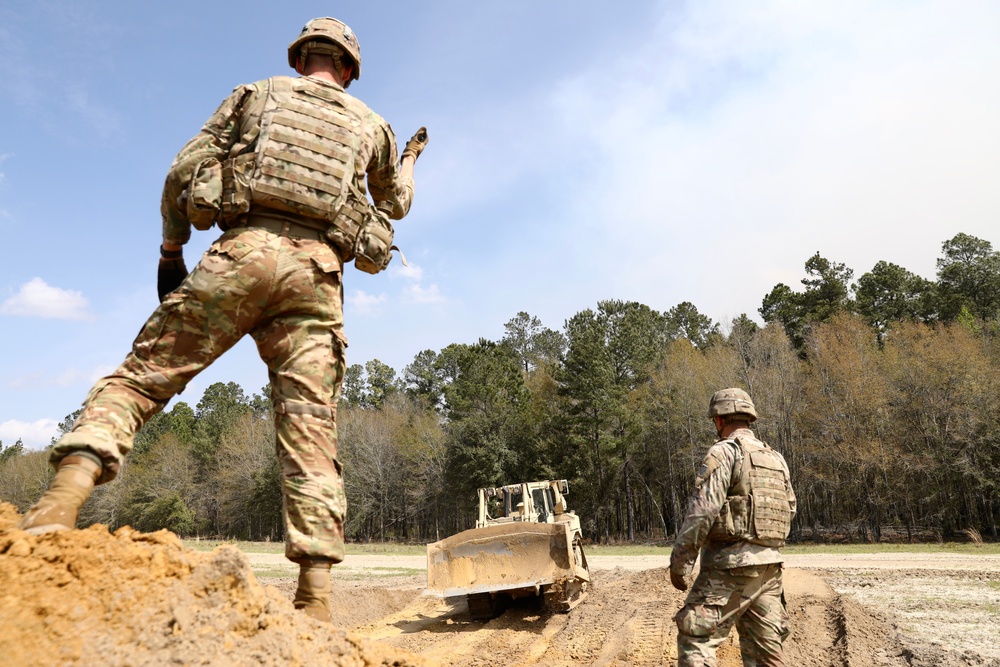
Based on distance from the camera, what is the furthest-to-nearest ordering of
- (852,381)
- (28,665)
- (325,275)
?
(852,381) → (325,275) → (28,665)

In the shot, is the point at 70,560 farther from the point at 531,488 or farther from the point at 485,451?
the point at 485,451

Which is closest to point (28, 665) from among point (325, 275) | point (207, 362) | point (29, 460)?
point (207, 362)

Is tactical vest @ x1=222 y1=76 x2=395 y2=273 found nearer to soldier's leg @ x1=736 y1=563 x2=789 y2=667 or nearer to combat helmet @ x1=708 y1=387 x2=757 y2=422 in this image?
combat helmet @ x1=708 y1=387 x2=757 y2=422

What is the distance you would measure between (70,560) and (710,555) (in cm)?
370

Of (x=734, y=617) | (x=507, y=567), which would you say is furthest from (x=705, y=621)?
(x=507, y=567)

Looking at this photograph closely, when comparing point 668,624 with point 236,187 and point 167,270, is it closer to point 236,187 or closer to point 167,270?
point 167,270

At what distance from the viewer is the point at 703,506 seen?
4.27 m

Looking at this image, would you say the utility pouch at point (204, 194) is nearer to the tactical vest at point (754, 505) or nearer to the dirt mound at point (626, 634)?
the tactical vest at point (754, 505)

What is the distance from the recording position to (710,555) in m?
4.37

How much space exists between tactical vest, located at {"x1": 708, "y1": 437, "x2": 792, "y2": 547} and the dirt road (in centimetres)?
265

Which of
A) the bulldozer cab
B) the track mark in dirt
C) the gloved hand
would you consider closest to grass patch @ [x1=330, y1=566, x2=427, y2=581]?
the bulldozer cab

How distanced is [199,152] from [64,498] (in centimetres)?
139

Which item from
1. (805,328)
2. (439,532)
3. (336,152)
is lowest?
(439,532)

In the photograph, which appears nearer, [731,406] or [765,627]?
[765,627]
